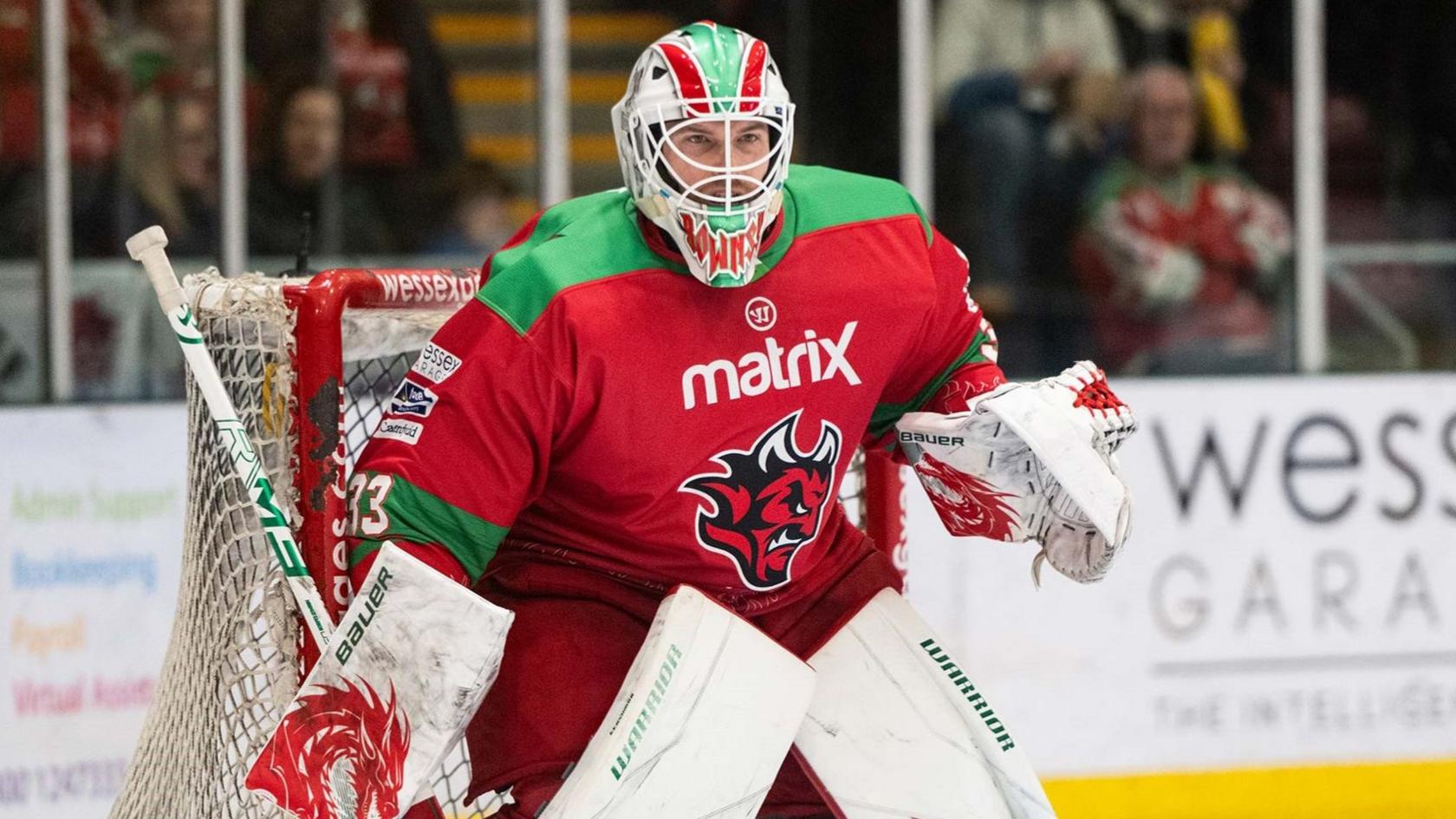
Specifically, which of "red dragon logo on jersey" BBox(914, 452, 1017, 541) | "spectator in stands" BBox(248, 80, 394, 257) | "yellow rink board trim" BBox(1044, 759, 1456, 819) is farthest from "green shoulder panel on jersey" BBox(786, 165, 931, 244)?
"spectator in stands" BBox(248, 80, 394, 257)

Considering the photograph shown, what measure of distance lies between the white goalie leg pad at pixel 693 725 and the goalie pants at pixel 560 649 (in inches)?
1.5

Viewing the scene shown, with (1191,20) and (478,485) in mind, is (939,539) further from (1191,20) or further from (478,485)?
(478,485)

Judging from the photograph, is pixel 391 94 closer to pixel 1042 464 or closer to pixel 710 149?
pixel 710 149

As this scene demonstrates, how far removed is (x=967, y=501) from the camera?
2.34 metres

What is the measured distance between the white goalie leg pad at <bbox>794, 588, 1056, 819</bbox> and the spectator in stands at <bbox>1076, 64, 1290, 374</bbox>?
240 centimetres

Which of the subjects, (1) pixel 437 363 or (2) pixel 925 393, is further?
(2) pixel 925 393

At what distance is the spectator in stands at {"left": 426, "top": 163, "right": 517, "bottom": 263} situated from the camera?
438cm

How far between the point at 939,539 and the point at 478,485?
185 cm

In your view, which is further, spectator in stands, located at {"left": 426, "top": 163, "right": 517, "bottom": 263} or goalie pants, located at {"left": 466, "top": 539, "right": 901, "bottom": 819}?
spectator in stands, located at {"left": 426, "top": 163, "right": 517, "bottom": 263}

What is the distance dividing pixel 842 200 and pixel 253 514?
0.71m

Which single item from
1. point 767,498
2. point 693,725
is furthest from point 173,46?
point 693,725

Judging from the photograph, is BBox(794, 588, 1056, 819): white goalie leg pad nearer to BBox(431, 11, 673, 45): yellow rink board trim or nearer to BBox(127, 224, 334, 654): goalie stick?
BBox(127, 224, 334, 654): goalie stick

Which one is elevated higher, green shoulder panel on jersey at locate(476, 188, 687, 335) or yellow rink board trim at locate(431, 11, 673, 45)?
yellow rink board trim at locate(431, 11, 673, 45)

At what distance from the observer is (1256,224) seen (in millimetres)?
4664
